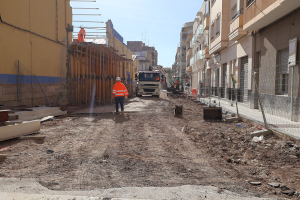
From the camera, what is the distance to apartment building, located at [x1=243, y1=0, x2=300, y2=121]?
8836mm

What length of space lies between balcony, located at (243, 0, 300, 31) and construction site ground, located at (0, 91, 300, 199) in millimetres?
4991

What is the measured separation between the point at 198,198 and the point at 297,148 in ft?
11.7

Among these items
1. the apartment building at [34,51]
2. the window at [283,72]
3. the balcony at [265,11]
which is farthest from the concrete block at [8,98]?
the balcony at [265,11]

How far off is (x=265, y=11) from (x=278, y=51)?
182 centimetres

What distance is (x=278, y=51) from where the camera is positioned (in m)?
10.7

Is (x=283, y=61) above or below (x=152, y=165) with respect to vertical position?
above

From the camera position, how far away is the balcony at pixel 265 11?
28.9 ft

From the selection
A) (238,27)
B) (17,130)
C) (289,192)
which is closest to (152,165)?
(289,192)

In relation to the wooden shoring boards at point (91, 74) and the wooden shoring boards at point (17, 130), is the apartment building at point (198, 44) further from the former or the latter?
the wooden shoring boards at point (17, 130)

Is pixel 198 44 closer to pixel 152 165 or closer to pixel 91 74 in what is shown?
pixel 91 74

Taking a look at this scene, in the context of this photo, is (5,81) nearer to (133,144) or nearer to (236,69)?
(133,144)

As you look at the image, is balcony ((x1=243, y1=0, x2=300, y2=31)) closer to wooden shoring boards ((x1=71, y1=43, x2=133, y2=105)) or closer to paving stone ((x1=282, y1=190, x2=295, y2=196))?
paving stone ((x1=282, y1=190, x2=295, y2=196))

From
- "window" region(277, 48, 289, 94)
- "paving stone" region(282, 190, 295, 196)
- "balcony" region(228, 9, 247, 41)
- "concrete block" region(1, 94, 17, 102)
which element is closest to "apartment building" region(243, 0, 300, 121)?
"window" region(277, 48, 289, 94)

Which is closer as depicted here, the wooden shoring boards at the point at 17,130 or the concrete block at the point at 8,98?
the wooden shoring boards at the point at 17,130
